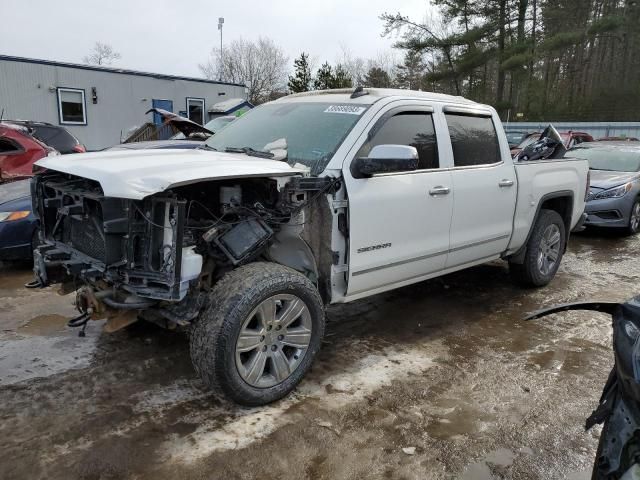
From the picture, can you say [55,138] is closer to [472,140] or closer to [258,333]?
[472,140]

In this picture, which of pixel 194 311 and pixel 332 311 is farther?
pixel 332 311

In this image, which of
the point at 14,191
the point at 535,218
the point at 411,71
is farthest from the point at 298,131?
the point at 411,71

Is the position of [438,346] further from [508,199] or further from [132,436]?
[132,436]

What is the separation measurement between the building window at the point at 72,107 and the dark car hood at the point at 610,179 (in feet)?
57.1

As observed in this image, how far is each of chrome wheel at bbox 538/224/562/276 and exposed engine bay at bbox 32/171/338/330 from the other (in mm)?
3201

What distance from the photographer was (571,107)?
30.4 meters

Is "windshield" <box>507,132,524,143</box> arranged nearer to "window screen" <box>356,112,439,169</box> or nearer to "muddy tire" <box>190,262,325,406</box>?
"window screen" <box>356,112,439,169</box>

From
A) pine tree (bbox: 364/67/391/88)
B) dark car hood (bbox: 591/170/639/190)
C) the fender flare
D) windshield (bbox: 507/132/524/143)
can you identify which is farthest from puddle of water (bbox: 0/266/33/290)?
pine tree (bbox: 364/67/391/88)

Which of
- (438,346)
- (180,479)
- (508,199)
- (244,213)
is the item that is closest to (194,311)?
(244,213)

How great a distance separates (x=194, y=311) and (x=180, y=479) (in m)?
0.89

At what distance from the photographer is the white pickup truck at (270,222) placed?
9.48 feet

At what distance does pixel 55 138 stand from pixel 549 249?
916 cm

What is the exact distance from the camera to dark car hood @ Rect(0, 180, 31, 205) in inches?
231

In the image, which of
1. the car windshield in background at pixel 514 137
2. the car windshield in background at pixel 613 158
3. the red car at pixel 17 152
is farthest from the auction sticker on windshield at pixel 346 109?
the car windshield in background at pixel 514 137
